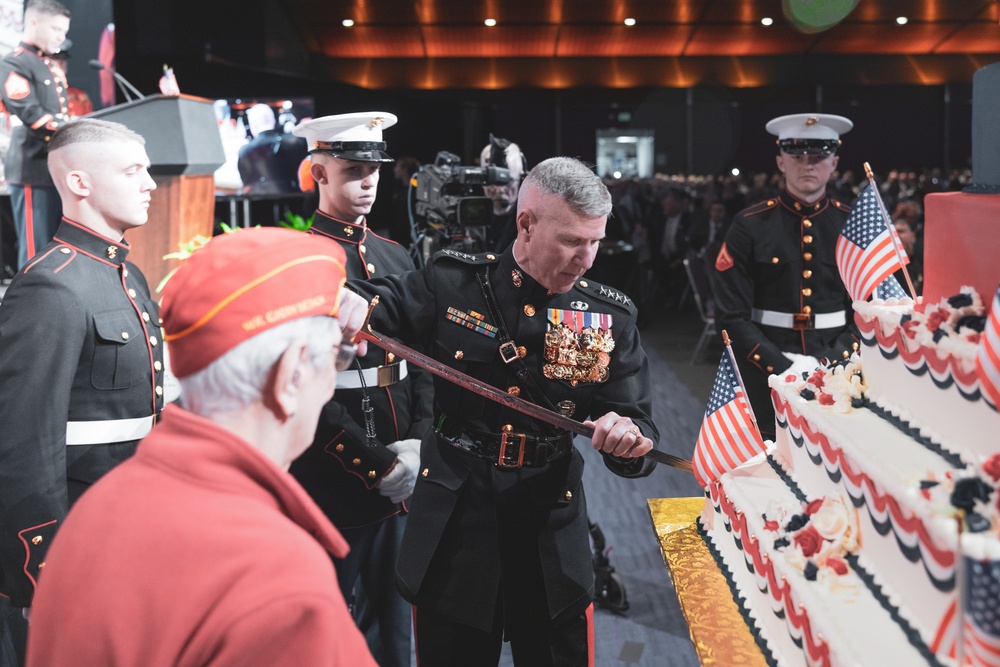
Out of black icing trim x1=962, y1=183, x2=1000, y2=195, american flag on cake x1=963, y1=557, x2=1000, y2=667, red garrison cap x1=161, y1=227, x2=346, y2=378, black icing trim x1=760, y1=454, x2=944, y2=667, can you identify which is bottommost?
black icing trim x1=760, y1=454, x2=944, y2=667

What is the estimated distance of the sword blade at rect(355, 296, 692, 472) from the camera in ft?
6.47

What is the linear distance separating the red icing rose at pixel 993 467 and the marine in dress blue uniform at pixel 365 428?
1507mm

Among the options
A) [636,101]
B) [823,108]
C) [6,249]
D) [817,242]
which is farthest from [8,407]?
[823,108]

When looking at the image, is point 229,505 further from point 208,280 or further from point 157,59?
point 157,59

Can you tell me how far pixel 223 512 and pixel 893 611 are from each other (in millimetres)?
1116

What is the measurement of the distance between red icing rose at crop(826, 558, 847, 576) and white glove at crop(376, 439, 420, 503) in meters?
1.22

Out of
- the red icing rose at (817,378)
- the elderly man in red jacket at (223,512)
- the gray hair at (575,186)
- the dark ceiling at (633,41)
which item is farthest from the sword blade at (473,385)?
the dark ceiling at (633,41)

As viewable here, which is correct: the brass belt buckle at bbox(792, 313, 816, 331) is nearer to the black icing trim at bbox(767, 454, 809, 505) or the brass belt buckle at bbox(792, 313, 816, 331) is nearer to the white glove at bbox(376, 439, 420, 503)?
the black icing trim at bbox(767, 454, 809, 505)

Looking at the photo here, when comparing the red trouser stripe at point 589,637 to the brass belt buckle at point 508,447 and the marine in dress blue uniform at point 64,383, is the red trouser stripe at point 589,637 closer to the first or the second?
the brass belt buckle at point 508,447

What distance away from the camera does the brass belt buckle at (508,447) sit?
2043mm

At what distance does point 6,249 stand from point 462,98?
23.1 feet

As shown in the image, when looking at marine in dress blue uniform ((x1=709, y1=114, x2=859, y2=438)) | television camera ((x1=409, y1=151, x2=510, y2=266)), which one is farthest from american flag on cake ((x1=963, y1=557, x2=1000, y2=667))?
marine in dress blue uniform ((x1=709, y1=114, x2=859, y2=438))

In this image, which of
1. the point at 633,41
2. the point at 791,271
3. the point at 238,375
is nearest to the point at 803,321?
the point at 791,271

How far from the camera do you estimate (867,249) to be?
243 centimetres
